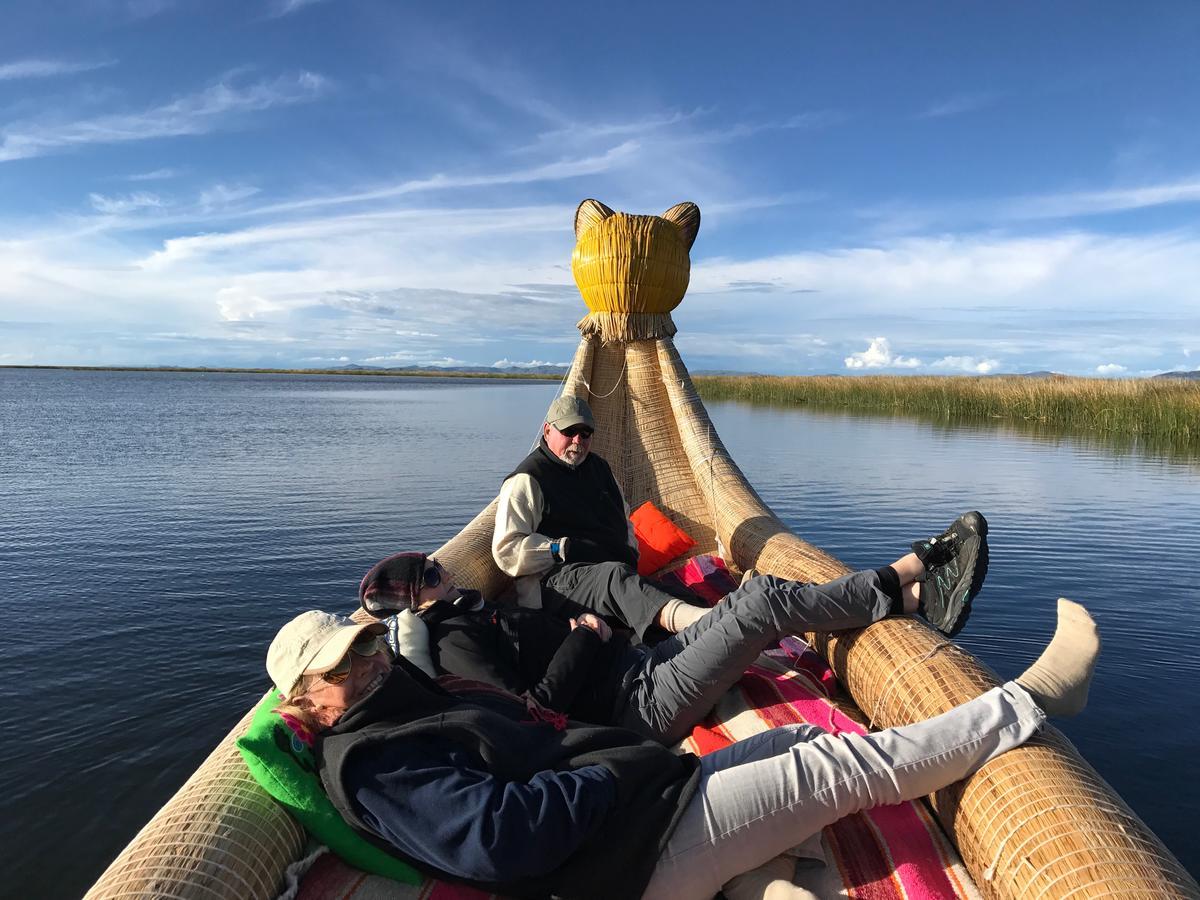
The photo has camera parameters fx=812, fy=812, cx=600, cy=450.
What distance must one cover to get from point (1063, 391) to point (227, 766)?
26.1 metres

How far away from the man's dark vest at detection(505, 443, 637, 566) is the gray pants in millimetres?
942

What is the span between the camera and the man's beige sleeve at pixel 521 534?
3961 millimetres

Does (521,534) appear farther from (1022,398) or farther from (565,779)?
(1022,398)

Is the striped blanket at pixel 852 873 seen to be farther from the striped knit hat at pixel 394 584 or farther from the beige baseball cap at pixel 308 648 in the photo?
the striped knit hat at pixel 394 584

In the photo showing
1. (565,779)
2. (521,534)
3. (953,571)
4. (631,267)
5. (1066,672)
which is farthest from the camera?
(631,267)

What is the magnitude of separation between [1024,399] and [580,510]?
24325mm

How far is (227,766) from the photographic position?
213cm

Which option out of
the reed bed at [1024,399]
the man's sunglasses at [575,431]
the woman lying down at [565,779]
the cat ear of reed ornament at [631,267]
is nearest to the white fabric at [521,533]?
the man's sunglasses at [575,431]

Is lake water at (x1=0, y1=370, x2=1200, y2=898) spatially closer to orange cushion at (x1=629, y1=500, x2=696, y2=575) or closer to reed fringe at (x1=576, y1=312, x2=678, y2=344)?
orange cushion at (x1=629, y1=500, x2=696, y2=575)

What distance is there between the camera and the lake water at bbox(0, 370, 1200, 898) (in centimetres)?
397

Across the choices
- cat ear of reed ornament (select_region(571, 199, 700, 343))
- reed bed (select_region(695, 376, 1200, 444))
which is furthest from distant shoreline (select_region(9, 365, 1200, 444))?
cat ear of reed ornament (select_region(571, 199, 700, 343))

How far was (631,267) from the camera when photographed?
646 cm

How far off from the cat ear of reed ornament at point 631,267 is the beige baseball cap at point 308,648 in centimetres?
486

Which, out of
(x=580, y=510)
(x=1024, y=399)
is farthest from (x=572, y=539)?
(x=1024, y=399)
